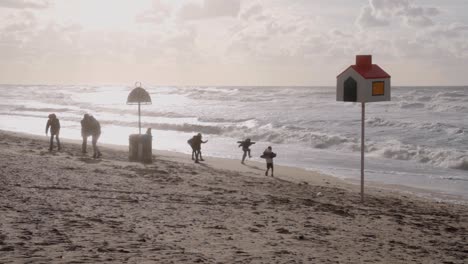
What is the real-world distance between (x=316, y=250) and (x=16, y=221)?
3.85 metres

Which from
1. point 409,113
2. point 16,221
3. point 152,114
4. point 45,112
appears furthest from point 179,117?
point 16,221

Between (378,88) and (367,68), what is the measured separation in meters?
0.43

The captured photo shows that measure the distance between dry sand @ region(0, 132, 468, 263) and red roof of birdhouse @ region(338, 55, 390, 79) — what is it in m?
2.53

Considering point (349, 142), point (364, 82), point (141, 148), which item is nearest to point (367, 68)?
point (364, 82)

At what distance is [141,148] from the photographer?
16.5m

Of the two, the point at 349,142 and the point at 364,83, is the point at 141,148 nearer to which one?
the point at 364,83

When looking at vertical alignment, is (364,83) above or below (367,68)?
below

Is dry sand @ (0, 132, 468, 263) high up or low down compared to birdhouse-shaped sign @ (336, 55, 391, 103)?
down

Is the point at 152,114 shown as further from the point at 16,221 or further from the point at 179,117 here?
the point at 16,221

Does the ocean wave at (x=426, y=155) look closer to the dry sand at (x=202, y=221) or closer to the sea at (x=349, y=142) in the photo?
the sea at (x=349, y=142)

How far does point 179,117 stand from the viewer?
46.5 meters

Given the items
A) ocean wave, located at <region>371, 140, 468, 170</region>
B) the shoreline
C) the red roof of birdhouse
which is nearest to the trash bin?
the shoreline

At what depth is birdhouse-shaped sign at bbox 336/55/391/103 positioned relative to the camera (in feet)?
32.2

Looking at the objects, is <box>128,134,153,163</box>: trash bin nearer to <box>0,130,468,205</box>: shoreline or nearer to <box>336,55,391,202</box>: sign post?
<box>0,130,468,205</box>: shoreline
